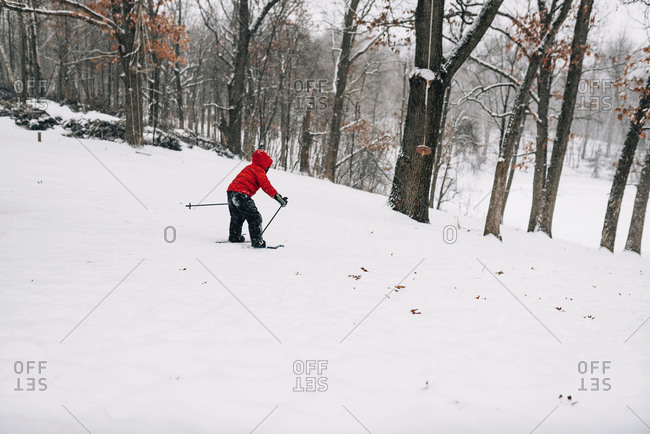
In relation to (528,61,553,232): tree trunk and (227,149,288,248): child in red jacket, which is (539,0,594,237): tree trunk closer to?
(528,61,553,232): tree trunk

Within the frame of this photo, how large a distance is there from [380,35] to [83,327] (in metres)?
10.2

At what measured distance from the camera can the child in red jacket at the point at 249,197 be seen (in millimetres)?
5891

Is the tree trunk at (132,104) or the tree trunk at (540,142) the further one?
the tree trunk at (540,142)

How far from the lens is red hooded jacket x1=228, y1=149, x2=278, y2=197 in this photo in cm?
592

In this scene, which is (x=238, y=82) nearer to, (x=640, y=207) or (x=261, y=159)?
(x=261, y=159)

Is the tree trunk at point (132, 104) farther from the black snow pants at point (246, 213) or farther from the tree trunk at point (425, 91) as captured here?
the tree trunk at point (425, 91)

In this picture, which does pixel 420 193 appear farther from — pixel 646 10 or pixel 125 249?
pixel 646 10

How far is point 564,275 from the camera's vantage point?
6152mm

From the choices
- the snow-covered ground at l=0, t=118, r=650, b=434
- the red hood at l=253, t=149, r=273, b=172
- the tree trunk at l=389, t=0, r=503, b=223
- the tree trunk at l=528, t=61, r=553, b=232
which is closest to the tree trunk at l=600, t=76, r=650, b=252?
the tree trunk at l=528, t=61, r=553, b=232

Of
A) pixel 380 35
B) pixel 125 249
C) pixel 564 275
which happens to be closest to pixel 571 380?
pixel 564 275
